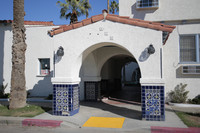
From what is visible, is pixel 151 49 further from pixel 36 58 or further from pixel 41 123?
pixel 36 58

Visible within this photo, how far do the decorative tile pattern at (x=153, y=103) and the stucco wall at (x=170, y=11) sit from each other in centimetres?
530

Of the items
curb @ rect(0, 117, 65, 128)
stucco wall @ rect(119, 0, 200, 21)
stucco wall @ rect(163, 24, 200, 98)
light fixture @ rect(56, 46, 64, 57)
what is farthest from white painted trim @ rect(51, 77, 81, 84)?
stucco wall @ rect(119, 0, 200, 21)

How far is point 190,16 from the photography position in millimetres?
10445

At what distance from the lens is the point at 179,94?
33.3 feet

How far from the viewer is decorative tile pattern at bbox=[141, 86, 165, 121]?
6.87 m

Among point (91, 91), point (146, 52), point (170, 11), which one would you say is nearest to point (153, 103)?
point (146, 52)

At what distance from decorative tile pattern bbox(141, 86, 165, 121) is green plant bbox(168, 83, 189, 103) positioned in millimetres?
3741

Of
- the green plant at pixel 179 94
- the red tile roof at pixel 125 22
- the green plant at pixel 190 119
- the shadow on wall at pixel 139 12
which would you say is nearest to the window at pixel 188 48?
the green plant at pixel 179 94

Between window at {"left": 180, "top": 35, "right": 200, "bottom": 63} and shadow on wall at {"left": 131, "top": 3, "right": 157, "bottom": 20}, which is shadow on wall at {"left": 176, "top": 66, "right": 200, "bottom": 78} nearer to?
window at {"left": 180, "top": 35, "right": 200, "bottom": 63}

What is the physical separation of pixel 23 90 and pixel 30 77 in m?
4.19

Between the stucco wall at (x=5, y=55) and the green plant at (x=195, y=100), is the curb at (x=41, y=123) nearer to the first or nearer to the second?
the green plant at (x=195, y=100)

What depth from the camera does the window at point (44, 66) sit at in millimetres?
13141

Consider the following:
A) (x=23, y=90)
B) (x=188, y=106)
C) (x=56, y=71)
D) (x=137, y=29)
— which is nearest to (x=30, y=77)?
(x=23, y=90)

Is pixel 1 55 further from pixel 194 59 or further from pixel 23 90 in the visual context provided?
pixel 194 59
